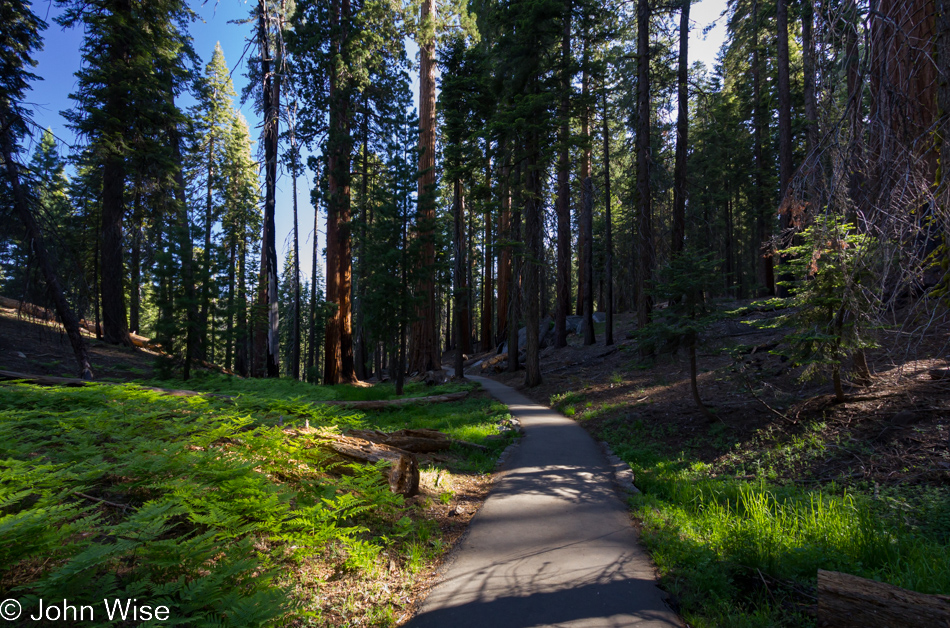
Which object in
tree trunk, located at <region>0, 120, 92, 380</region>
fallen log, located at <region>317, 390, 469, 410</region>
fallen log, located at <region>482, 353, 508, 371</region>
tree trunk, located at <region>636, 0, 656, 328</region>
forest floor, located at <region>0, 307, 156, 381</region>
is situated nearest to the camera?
tree trunk, located at <region>0, 120, 92, 380</region>

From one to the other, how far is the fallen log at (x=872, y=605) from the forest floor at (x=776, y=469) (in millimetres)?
479

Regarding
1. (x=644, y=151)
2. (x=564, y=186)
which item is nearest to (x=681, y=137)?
(x=644, y=151)

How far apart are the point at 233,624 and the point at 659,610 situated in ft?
9.29

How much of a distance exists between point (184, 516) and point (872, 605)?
191 inches

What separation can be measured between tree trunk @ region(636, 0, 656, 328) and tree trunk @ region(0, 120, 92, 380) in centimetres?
1559

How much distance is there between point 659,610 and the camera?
2898 mm

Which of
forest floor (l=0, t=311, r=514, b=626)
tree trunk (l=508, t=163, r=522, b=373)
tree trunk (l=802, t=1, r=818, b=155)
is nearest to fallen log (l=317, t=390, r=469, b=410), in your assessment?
forest floor (l=0, t=311, r=514, b=626)

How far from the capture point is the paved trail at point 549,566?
2852mm

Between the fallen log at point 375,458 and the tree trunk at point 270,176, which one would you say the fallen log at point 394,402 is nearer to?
the fallen log at point 375,458

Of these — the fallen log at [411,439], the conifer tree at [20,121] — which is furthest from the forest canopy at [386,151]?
the fallen log at [411,439]

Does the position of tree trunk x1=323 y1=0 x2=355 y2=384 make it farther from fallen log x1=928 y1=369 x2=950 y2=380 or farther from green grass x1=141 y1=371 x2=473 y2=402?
fallen log x1=928 y1=369 x2=950 y2=380

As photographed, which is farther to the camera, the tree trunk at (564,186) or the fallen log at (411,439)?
the tree trunk at (564,186)

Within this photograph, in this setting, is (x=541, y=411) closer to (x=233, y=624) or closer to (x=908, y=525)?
(x=908, y=525)

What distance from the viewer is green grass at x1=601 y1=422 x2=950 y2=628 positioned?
9.32 feet
